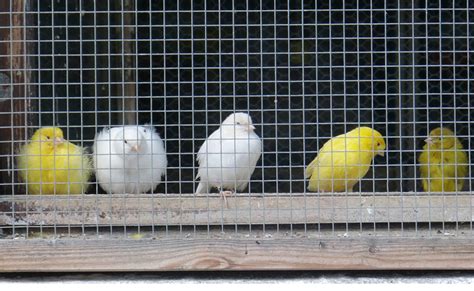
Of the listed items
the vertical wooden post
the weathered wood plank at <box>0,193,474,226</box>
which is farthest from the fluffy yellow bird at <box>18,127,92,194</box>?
the weathered wood plank at <box>0,193,474,226</box>

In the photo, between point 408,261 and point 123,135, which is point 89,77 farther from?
point 408,261

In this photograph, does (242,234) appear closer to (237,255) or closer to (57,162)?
(237,255)

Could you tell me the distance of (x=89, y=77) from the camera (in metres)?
5.32

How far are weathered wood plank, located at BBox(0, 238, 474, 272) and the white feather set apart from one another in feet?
4.06

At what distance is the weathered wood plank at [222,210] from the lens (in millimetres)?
3381

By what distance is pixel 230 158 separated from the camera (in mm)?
4598

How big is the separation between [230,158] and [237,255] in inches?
60.4

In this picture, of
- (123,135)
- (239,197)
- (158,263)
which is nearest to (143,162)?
(123,135)

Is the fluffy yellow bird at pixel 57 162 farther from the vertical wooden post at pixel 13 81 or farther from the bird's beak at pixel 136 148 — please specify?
the vertical wooden post at pixel 13 81

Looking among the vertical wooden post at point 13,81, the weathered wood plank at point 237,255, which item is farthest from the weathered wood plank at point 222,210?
the weathered wood plank at point 237,255

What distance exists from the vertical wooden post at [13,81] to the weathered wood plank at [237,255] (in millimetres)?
479

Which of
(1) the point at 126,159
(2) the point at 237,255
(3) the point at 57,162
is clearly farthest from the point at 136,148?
(2) the point at 237,255
